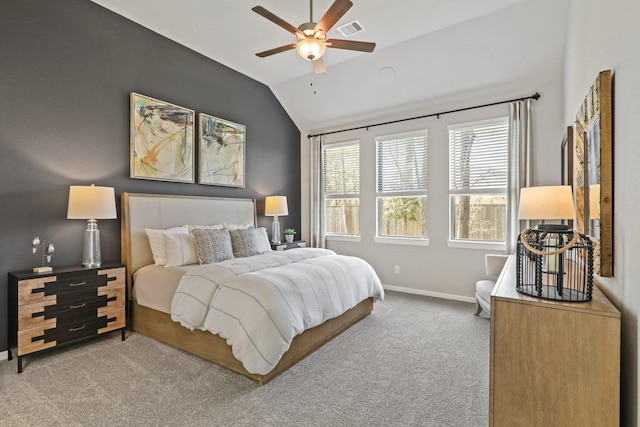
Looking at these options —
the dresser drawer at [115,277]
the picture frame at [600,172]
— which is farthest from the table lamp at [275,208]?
the picture frame at [600,172]

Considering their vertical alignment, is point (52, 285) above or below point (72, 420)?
above

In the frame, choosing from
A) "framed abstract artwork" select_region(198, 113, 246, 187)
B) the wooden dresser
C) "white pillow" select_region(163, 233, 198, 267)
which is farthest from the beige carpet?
"framed abstract artwork" select_region(198, 113, 246, 187)

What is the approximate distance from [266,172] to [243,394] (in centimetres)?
397

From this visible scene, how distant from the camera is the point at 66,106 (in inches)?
Result: 128

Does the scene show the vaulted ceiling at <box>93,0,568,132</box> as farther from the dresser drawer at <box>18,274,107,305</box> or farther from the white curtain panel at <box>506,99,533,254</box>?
the dresser drawer at <box>18,274,107,305</box>

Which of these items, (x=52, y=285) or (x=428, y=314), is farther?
(x=428, y=314)

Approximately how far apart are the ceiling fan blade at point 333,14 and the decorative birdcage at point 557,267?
2083mm

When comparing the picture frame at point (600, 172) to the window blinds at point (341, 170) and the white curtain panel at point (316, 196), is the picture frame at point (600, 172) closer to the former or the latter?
the window blinds at point (341, 170)

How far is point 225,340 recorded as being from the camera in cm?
257

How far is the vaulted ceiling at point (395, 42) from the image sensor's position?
11.4 feet

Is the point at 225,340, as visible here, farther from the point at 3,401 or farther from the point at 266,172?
the point at 266,172

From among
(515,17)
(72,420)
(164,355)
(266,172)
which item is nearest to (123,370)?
(164,355)

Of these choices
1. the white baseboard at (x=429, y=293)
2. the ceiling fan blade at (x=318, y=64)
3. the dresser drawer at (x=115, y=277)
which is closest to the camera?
the dresser drawer at (x=115, y=277)

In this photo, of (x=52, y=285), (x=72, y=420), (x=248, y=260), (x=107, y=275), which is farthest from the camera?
(x=248, y=260)
